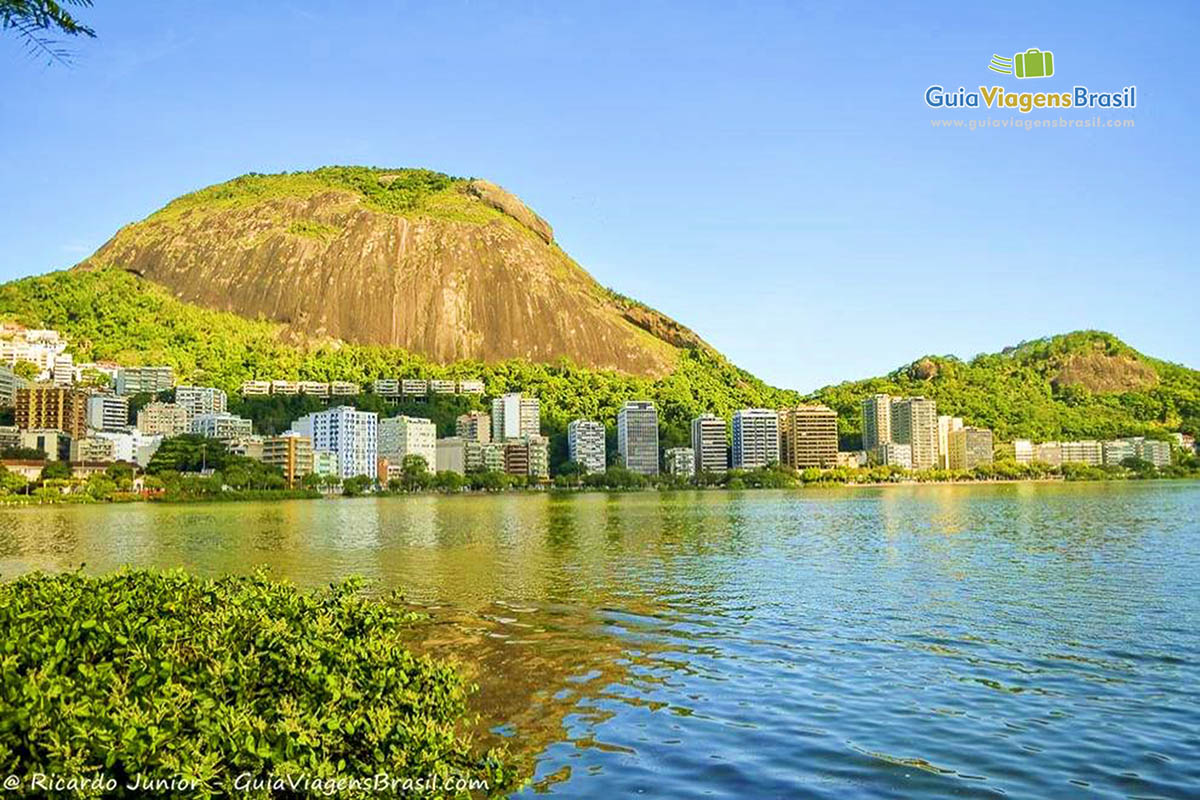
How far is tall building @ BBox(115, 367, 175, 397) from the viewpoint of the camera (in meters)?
176

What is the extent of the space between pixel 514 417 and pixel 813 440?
196ft

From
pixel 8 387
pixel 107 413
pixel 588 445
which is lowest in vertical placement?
pixel 588 445

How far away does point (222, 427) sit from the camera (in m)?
153

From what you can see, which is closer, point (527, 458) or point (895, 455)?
point (527, 458)

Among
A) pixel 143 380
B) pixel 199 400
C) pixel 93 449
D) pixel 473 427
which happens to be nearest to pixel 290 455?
pixel 93 449

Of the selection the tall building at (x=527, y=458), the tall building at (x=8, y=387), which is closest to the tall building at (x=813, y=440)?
the tall building at (x=527, y=458)

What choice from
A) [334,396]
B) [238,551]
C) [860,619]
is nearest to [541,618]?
[860,619]

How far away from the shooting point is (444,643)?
775 inches

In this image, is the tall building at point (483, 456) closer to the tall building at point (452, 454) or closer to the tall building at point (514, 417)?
the tall building at point (452, 454)

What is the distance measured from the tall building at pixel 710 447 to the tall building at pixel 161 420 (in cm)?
9283

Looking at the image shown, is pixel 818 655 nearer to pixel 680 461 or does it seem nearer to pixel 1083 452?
pixel 680 461

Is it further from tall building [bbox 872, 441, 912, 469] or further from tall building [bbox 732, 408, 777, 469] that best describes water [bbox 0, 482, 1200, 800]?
tall building [bbox 872, 441, 912, 469]

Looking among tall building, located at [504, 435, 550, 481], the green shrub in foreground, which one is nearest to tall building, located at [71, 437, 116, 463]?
tall building, located at [504, 435, 550, 481]

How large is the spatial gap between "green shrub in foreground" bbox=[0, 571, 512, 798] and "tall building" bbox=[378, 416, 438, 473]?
15828cm
